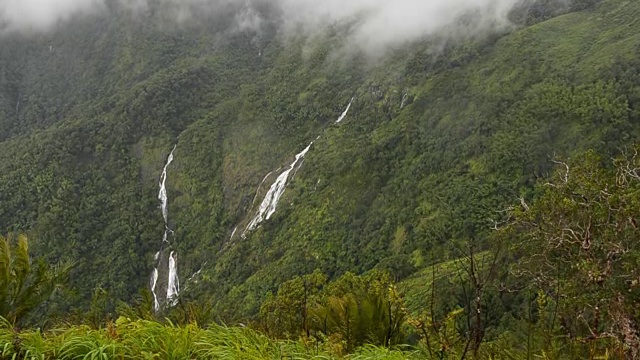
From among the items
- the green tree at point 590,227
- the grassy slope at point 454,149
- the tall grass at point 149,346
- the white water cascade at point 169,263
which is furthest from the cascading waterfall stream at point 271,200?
the tall grass at point 149,346

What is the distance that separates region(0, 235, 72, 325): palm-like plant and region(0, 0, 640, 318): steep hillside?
33.0m

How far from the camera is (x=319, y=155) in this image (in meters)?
80.6

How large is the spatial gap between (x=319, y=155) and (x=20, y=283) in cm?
7425

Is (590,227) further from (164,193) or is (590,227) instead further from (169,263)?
(164,193)

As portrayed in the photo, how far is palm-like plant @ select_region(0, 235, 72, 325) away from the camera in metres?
6.29

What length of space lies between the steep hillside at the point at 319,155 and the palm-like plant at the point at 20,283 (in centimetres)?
3303

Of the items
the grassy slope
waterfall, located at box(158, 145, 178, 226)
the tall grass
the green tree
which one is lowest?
the grassy slope

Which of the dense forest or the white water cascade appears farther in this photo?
the white water cascade

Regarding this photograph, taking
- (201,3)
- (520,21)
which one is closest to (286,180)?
(520,21)

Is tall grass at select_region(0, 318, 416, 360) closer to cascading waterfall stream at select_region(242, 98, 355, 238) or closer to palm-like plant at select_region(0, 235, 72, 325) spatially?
palm-like plant at select_region(0, 235, 72, 325)

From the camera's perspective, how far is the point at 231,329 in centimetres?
445

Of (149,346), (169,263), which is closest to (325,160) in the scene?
(169,263)

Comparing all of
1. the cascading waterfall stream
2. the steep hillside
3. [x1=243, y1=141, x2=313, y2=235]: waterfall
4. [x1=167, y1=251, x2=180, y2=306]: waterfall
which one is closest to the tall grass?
the steep hillside

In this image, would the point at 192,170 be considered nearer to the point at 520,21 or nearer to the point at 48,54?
the point at 520,21
